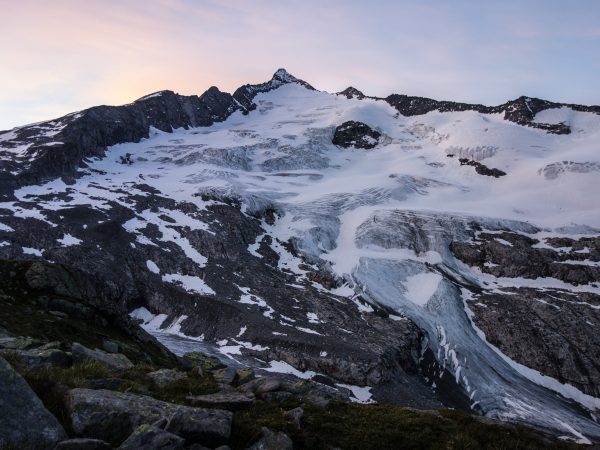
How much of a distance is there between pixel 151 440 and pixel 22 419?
242cm

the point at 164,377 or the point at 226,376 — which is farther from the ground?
the point at 164,377

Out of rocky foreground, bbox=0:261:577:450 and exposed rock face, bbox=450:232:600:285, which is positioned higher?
rocky foreground, bbox=0:261:577:450

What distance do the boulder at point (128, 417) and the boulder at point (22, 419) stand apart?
0.67 metres

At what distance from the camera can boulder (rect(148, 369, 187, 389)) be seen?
52.9 feet

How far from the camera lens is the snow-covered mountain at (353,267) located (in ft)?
306

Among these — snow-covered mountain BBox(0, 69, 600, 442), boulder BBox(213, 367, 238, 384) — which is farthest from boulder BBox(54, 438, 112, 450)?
snow-covered mountain BBox(0, 69, 600, 442)

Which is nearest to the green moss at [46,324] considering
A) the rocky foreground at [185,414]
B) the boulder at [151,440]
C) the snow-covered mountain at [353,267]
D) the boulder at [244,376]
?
the rocky foreground at [185,414]

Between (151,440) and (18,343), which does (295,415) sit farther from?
(18,343)

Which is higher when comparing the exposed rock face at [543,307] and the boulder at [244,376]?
the boulder at [244,376]

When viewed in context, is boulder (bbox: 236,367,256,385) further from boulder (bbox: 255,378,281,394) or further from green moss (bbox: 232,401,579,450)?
green moss (bbox: 232,401,579,450)

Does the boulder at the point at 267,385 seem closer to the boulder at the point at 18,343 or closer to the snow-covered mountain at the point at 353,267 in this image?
the boulder at the point at 18,343

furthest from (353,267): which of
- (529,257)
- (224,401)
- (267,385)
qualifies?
(224,401)

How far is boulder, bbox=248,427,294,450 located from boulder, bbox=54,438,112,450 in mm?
3745

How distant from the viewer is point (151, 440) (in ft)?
30.7
